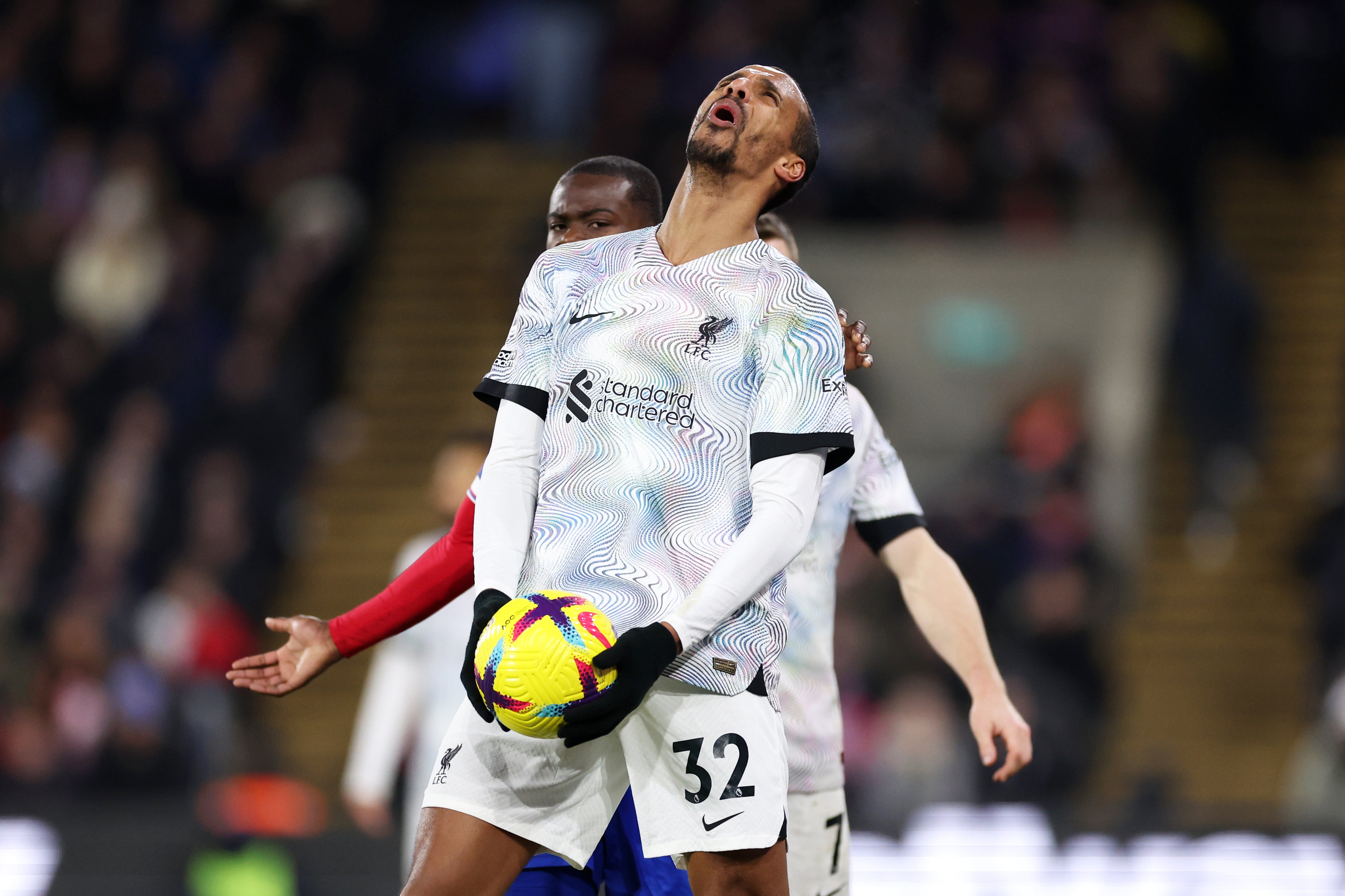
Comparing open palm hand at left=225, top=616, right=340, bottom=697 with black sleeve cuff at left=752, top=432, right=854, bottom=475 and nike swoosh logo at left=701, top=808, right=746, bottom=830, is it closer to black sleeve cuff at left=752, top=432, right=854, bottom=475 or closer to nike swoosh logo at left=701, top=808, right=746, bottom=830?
nike swoosh logo at left=701, top=808, right=746, bottom=830

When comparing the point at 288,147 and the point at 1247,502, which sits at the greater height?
the point at 288,147

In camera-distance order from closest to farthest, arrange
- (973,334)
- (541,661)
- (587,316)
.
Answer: (541,661) < (587,316) < (973,334)

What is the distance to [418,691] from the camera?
600 centimetres

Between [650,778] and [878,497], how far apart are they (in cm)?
117

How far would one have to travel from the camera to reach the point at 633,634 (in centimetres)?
273

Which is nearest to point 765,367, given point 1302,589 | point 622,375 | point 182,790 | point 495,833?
point 622,375

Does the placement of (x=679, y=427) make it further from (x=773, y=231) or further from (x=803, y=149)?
(x=773, y=231)

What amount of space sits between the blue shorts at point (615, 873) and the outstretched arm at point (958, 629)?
77cm

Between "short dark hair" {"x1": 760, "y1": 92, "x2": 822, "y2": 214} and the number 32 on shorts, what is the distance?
3.29 ft

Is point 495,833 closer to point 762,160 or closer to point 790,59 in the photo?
point 762,160

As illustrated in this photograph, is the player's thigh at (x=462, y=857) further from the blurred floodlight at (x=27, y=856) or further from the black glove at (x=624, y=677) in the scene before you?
the blurred floodlight at (x=27, y=856)

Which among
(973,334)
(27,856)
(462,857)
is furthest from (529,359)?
(973,334)

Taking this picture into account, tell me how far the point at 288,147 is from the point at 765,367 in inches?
363

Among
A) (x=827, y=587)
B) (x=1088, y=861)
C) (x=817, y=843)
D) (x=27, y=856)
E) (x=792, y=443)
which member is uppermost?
(x=792, y=443)
